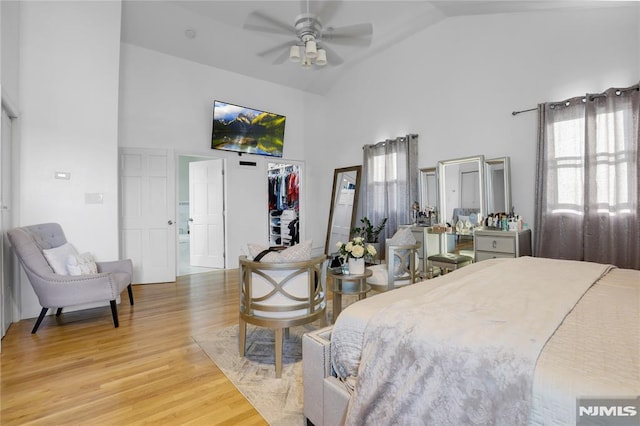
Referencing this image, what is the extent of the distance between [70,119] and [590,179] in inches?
223

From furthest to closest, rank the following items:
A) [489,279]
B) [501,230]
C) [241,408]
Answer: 1. [501,230]
2. [241,408]
3. [489,279]

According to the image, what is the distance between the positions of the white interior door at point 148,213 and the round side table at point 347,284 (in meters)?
3.27

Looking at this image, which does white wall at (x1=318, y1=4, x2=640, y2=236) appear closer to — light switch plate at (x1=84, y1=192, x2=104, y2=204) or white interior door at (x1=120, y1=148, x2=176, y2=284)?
white interior door at (x1=120, y1=148, x2=176, y2=284)

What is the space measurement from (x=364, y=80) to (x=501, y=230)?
3624 mm

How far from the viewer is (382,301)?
149 cm

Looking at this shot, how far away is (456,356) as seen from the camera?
100 cm

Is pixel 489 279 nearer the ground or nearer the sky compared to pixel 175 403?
nearer the sky

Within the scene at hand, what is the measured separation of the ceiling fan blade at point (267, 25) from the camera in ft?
10.1

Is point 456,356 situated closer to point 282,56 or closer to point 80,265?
point 80,265

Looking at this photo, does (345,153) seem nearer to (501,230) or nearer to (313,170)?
(313,170)

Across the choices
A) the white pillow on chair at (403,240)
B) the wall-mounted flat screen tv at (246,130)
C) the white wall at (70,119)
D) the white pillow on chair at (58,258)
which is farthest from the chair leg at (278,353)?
the wall-mounted flat screen tv at (246,130)

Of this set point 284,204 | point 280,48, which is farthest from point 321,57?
point 284,204

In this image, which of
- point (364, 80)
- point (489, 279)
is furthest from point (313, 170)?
point (489, 279)

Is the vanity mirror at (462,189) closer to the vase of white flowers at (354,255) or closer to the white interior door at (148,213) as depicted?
the vase of white flowers at (354,255)
